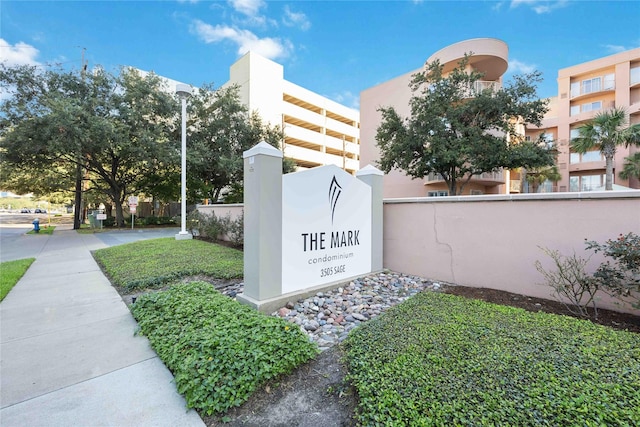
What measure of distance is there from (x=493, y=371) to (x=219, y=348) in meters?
2.27

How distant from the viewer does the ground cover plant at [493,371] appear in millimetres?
1791

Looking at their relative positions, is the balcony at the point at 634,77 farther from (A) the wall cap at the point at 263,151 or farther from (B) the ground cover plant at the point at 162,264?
(B) the ground cover plant at the point at 162,264

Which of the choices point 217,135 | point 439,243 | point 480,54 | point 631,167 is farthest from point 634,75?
point 217,135

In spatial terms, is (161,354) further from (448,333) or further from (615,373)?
(615,373)

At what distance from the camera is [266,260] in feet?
13.2

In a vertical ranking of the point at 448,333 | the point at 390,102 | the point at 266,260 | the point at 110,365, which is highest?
the point at 390,102

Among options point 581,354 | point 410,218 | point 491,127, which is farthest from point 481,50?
point 581,354

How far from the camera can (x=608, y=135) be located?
1558 cm

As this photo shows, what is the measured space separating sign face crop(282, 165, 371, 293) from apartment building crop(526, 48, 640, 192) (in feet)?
81.0

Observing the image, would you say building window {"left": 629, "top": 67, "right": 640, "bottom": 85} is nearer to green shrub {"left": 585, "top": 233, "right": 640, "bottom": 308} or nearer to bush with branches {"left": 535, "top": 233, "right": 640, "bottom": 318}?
bush with branches {"left": 535, "top": 233, "right": 640, "bottom": 318}

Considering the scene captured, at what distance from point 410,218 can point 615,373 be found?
3.94m

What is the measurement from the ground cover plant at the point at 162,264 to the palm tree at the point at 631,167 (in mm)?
27008

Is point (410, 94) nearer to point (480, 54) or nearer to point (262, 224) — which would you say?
point (480, 54)

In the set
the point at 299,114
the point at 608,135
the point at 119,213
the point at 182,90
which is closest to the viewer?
the point at 182,90
